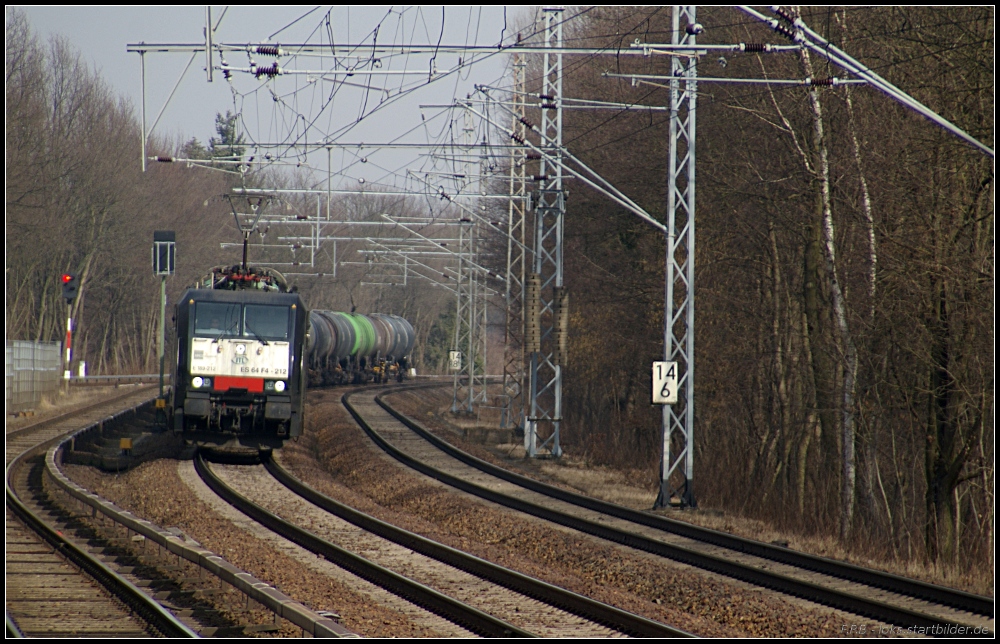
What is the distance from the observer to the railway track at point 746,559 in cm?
984

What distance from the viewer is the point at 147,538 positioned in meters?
12.7

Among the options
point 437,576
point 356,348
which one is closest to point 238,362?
point 437,576

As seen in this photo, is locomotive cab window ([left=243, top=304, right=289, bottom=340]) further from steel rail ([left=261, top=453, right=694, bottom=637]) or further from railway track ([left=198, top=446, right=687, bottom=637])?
steel rail ([left=261, top=453, right=694, bottom=637])

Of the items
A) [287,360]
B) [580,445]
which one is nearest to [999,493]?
[287,360]

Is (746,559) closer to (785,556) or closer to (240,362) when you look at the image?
(785,556)

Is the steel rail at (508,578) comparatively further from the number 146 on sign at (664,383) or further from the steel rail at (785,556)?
the number 146 on sign at (664,383)

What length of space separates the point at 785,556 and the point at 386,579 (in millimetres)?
5075

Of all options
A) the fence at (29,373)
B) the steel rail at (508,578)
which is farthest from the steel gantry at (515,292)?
the fence at (29,373)

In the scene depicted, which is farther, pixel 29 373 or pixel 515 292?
pixel 515 292

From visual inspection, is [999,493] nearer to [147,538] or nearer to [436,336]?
[147,538]

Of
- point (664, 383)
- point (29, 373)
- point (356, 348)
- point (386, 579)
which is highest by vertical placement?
point (664, 383)

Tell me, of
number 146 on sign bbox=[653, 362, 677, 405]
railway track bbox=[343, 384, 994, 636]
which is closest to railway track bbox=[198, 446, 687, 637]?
railway track bbox=[343, 384, 994, 636]

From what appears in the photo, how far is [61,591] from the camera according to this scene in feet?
33.2

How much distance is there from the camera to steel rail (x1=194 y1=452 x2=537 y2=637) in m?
9.01
